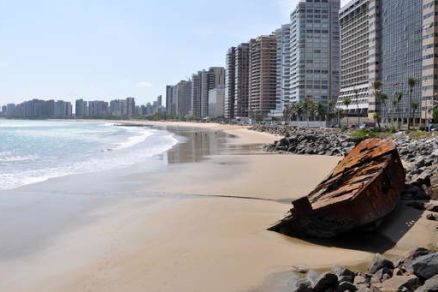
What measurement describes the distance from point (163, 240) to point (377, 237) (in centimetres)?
570

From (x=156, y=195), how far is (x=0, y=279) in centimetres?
1134

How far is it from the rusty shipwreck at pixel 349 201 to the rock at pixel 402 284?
12.9ft

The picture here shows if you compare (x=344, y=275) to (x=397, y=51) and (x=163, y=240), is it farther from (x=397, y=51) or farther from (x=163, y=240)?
(x=397, y=51)

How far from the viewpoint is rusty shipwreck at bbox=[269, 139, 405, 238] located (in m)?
13.0

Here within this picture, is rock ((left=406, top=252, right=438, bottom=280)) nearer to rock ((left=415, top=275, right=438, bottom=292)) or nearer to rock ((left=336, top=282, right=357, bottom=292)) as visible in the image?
rock ((left=415, top=275, right=438, bottom=292))

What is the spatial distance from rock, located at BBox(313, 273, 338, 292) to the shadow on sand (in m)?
3.64

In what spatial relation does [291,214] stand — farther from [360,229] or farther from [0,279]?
[0,279]

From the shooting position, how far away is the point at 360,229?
13.3 m

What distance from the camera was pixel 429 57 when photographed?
376 feet

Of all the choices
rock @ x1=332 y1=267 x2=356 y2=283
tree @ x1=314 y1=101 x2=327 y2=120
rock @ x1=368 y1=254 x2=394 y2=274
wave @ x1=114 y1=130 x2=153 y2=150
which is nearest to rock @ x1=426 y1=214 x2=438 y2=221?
rock @ x1=368 y1=254 x2=394 y2=274

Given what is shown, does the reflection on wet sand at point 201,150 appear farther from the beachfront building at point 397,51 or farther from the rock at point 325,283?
the beachfront building at point 397,51

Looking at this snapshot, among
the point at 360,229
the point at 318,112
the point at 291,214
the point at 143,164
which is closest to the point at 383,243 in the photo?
the point at 360,229

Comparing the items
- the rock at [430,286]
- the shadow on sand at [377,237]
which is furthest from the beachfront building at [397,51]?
the rock at [430,286]

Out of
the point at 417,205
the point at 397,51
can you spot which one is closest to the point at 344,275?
the point at 417,205
